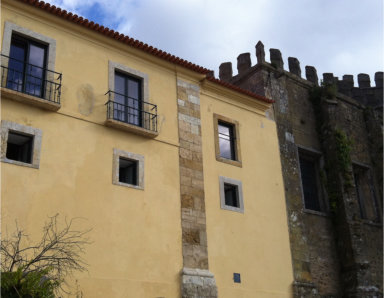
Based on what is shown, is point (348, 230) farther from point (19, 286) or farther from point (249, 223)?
point (19, 286)

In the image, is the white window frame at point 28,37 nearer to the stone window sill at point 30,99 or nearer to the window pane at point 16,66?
the window pane at point 16,66

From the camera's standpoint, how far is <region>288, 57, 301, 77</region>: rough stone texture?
19375 mm

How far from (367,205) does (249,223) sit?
264 inches

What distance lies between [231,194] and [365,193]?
7.07 metres

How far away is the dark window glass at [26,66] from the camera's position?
37.9ft

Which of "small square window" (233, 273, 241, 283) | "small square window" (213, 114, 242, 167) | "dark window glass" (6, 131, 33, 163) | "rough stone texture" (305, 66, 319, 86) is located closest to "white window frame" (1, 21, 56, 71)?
"dark window glass" (6, 131, 33, 163)

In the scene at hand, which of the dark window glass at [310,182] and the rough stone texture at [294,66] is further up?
the rough stone texture at [294,66]

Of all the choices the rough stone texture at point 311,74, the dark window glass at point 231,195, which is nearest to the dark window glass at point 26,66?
the dark window glass at point 231,195

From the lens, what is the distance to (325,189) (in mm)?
17562

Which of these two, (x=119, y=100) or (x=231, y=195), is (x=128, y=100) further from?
(x=231, y=195)

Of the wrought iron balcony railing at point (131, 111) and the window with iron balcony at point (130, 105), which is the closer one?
the window with iron balcony at point (130, 105)

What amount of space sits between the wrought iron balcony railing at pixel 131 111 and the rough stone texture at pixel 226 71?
267 inches

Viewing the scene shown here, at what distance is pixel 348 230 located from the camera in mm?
16469

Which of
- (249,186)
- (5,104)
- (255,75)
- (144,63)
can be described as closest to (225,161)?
(249,186)
